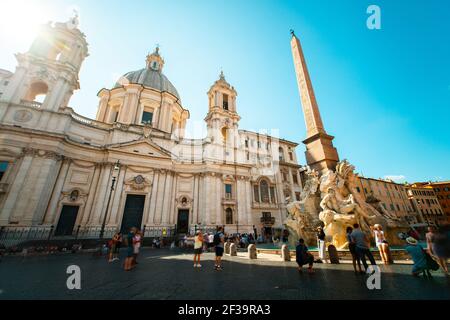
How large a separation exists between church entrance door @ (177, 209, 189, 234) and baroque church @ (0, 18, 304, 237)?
16 centimetres

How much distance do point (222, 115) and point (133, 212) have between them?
58.8 feet

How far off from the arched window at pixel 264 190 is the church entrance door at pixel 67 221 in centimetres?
2231

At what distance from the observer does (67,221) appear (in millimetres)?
17938

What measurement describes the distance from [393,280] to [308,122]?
8.41 m

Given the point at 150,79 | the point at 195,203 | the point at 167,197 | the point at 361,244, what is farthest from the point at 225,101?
the point at 361,244

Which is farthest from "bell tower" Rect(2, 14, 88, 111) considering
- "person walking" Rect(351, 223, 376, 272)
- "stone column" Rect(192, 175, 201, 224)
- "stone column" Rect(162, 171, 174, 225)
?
"person walking" Rect(351, 223, 376, 272)

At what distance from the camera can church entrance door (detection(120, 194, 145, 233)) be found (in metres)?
20.0

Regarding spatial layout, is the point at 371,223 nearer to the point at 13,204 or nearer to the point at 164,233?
the point at 164,233

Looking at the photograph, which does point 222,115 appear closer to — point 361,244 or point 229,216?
point 229,216

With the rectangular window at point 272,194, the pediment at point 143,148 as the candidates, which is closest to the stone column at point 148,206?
the pediment at point 143,148

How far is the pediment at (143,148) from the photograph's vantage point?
21.7 meters

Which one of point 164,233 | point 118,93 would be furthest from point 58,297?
point 118,93

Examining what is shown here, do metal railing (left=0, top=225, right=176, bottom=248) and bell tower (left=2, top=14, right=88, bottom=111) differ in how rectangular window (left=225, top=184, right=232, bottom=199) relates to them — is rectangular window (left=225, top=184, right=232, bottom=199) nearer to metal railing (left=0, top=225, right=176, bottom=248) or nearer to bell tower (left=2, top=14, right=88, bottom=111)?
metal railing (left=0, top=225, right=176, bottom=248)

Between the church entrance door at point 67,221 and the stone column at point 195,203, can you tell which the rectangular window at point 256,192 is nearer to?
the stone column at point 195,203
